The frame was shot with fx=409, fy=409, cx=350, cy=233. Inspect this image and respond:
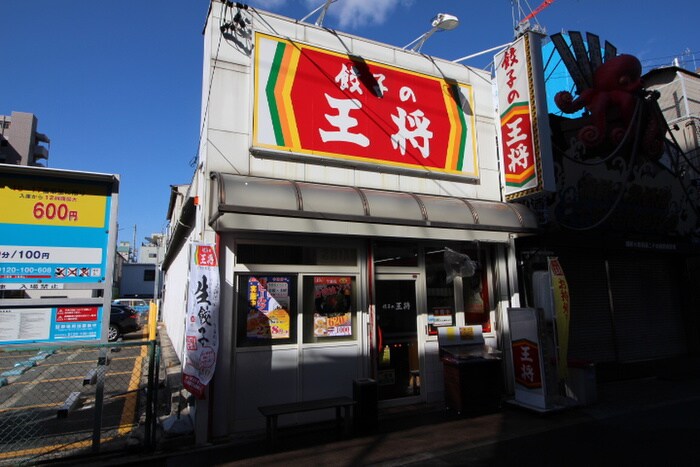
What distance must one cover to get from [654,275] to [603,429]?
7.17 m

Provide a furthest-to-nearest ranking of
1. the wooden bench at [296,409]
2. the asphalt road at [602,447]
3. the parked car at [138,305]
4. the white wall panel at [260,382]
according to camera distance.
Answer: the parked car at [138,305], the white wall panel at [260,382], the wooden bench at [296,409], the asphalt road at [602,447]

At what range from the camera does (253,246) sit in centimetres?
647

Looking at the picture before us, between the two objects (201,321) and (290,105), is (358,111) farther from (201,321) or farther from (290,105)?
(201,321)

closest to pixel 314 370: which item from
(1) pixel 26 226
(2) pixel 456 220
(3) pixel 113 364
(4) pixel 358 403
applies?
(4) pixel 358 403

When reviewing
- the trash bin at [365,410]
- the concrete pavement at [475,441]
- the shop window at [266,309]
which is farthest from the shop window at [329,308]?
the concrete pavement at [475,441]

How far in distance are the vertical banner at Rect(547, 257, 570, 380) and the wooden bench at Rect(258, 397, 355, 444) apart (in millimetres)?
3677

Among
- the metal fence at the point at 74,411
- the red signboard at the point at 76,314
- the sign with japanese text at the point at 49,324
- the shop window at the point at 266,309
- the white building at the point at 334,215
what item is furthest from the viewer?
the shop window at the point at 266,309

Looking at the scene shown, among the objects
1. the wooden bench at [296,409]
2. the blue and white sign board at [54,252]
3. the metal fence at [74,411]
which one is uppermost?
the blue and white sign board at [54,252]

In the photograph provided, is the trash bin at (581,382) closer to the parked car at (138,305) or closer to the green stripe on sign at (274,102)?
the green stripe on sign at (274,102)

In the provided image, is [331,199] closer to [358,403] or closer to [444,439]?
[358,403]

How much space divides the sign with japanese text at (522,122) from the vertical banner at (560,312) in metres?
1.64

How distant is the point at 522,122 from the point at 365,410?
6112 mm

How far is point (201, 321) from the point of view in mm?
5582

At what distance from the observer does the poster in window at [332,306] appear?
683 centimetres
